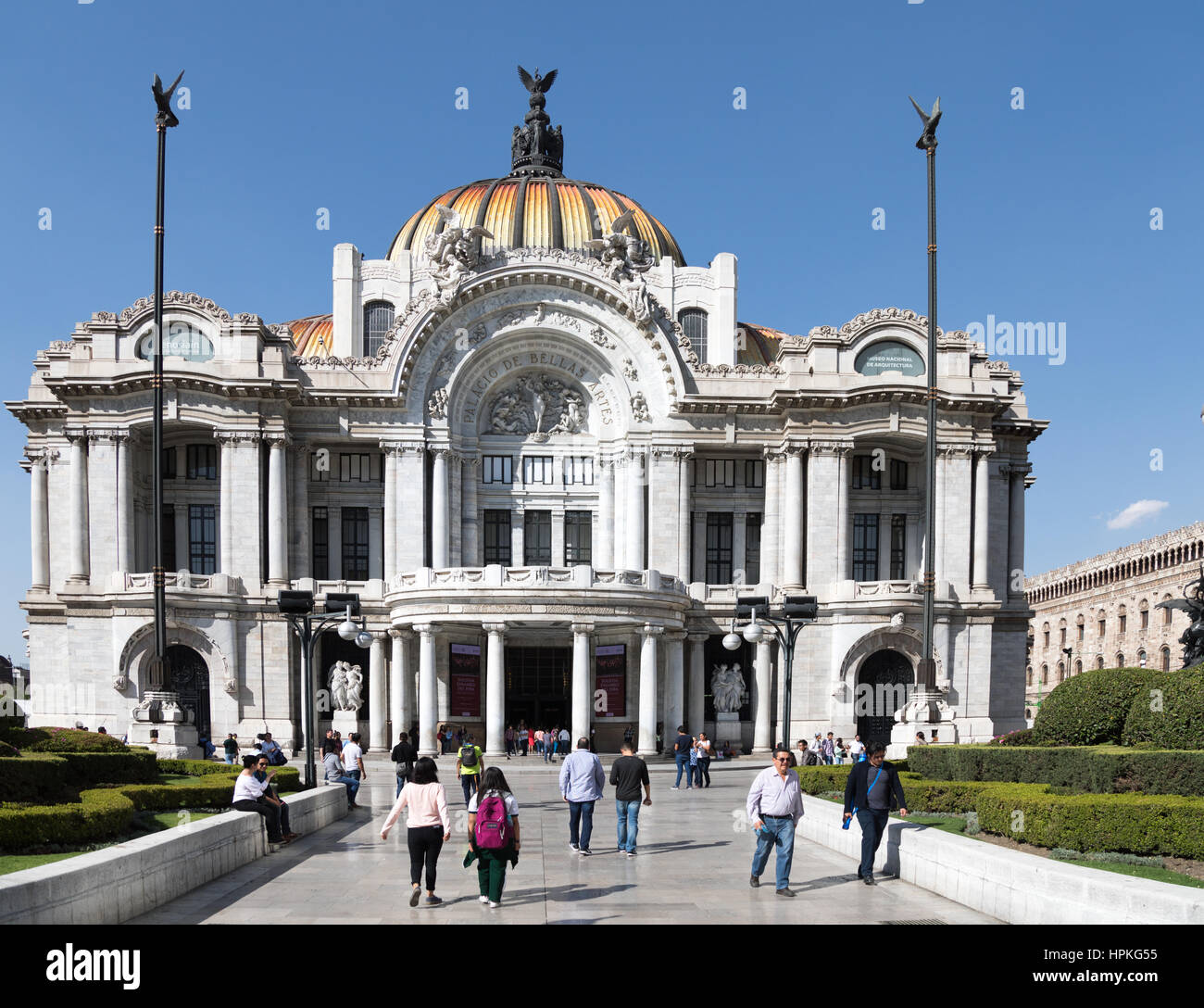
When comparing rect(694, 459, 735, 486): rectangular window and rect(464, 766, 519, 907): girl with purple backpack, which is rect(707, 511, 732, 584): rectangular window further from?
rect(464, 766, 519, 907): girl with purple backpack

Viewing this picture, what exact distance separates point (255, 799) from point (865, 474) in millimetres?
42097

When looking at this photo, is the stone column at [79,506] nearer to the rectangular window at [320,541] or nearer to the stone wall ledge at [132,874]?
the rectangular window at [320,541]

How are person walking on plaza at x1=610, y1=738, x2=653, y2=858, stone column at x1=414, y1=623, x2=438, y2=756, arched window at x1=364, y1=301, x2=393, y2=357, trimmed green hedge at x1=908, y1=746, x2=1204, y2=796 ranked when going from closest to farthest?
trimmed green hedge at x1=908, y1=746, x2=1204, y2=796 → person walking on plaza at x1=610, y1=738, x2=653, y2=858 → stone column at x1=414, y1=623, x2=438, y2=756 → arched window at x1=364, y1=301, x2=393, y2=357

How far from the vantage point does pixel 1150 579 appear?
9119 centimetres

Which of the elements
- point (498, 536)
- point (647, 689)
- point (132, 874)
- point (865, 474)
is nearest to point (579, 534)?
point (498, 536)

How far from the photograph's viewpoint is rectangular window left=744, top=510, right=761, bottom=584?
58.2 m

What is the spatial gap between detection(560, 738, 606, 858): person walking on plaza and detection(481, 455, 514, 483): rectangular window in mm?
38010

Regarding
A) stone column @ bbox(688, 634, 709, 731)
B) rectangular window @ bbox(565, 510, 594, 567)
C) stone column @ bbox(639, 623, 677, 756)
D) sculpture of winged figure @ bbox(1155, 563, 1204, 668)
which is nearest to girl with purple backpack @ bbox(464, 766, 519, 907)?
sculpture of winged figure @ bbox(1155, 563, 1204, 668)

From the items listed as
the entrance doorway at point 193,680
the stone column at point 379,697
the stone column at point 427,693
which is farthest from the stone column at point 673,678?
the entrance doorway at point 193,680

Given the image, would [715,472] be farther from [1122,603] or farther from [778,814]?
[1122,603]

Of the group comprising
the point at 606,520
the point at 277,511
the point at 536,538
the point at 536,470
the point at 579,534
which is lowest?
the point at 536,538

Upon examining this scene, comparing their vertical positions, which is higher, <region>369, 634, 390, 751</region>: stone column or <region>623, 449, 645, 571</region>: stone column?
<region>623, 449, 645, 571</region>: stone column

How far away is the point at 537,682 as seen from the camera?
53625 millimetres
